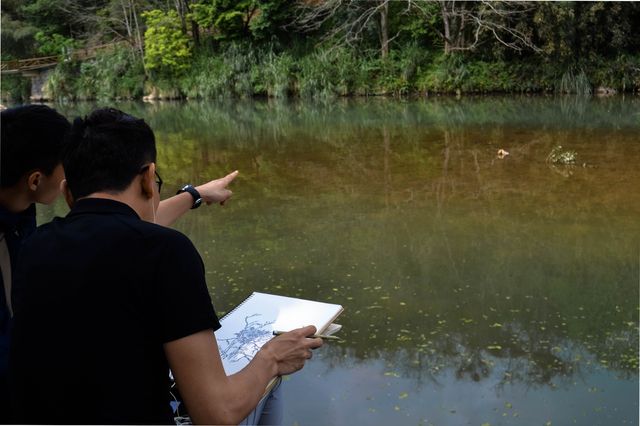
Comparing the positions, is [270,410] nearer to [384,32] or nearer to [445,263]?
[445,263]

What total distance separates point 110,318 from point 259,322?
2.57 feet

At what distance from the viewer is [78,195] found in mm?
1451

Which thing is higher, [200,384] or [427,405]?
[200,384]

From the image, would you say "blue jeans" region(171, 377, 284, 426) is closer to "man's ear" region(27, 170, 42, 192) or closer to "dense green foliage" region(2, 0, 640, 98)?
"man's ear" region(27, 170, 42, 192)

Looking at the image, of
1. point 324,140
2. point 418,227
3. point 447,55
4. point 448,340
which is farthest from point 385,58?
point 448,340

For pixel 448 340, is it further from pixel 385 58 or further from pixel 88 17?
pixel 88 17

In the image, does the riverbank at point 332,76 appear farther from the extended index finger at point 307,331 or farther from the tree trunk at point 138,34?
the extended index finger at point 307,331

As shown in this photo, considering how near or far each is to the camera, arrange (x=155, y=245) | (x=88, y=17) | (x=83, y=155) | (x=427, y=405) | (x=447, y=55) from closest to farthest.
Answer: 1. (x=155, y=245)
2. (x=83, y=155)
3. (x=427, y=405)
4. (x=447, y=55)
5. (x=88, y=17)

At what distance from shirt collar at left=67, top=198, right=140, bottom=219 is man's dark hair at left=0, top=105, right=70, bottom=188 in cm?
33

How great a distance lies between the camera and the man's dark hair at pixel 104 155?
4.69 ft

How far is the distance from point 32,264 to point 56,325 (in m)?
0.12

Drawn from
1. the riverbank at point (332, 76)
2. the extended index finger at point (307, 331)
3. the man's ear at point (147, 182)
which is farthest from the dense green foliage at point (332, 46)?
the man's ear at point (147, 182)

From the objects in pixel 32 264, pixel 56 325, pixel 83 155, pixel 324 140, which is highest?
pixel 83 155

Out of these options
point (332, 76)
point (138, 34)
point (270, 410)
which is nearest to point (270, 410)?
point (270, 410)
